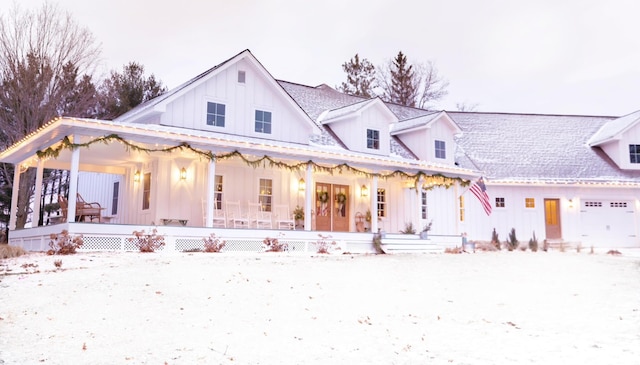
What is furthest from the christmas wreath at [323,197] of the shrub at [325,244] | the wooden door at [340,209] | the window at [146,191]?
the window at [146,191]

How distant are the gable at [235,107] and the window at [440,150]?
6.47m

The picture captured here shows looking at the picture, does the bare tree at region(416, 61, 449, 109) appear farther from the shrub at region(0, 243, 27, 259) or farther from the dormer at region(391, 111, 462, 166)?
the shrub at region(0, 243, 27, 259)

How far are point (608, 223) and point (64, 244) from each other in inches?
907

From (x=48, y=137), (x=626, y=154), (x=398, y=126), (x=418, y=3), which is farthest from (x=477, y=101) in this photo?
(x=48, y=137)

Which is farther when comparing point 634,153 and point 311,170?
point 634,153

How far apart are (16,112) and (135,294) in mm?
17658

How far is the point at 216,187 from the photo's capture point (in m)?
18.2

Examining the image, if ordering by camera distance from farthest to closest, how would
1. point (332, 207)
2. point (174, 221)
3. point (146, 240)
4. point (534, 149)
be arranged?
point (534, 149) < point (332, 207) < point (174, 221) < point (146, 240)

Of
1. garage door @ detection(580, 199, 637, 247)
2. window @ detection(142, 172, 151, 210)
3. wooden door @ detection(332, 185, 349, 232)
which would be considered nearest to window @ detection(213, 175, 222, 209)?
window @ detection(142, 172, 151, 210)

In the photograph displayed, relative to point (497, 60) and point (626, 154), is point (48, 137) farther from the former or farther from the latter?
point (497, 60)

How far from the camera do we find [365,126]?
21828 mm

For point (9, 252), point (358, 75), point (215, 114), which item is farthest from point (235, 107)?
point (358, 75)

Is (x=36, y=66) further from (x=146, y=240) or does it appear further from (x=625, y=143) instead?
(x=625, y=143)

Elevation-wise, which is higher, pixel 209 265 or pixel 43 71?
pixel 43 71
